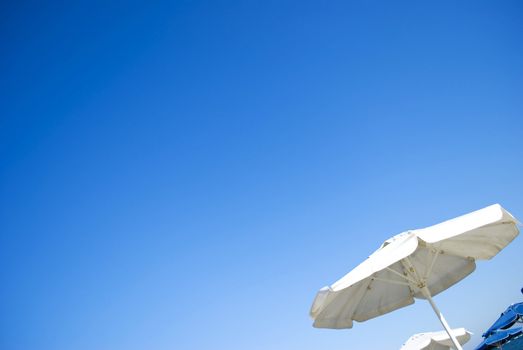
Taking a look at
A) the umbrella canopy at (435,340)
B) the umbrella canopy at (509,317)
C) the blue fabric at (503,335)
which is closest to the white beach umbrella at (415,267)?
the umbrella canopy at (435,340)

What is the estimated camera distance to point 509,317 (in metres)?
13.2

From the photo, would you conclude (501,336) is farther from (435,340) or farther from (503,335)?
(435,340)

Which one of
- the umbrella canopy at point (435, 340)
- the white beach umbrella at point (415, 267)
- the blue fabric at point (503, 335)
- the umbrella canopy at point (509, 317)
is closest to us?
the white beach umbrella at point (415, 267)

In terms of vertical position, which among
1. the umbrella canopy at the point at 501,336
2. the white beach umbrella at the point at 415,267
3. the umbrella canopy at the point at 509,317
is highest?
the white beach umbrella at the point at 415,267

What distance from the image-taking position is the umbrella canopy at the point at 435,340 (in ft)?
36.0

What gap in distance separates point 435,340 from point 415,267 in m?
7.24

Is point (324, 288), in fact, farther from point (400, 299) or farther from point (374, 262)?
point (400, 299)

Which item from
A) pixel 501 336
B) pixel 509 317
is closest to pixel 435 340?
pixel 501 336

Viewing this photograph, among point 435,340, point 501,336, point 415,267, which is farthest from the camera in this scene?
point 501,336

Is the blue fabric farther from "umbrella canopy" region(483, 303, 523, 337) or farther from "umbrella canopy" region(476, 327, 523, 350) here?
"umbrella canopy" region(483, 303, 523, 337)

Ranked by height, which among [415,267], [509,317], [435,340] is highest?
[415,267]

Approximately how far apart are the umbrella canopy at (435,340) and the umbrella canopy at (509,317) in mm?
2950

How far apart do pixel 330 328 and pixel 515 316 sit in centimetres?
1232

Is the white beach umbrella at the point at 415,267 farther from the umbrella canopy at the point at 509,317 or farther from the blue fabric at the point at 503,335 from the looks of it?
the umbrella canopy at the point at 509,317
